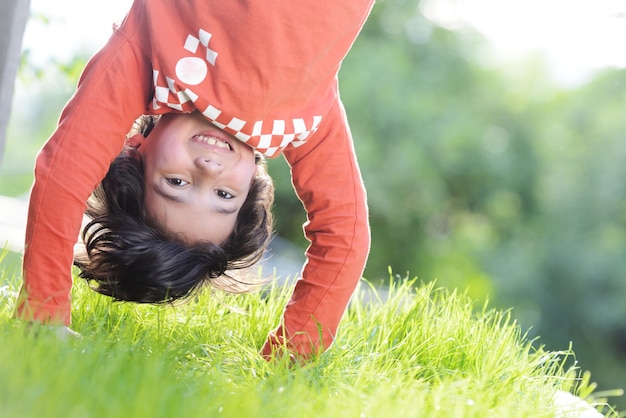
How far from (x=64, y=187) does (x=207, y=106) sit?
22 centimetres

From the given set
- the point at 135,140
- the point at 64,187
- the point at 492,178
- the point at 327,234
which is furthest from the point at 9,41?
the point at 492,178

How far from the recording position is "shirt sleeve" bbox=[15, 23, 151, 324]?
94 centimetres

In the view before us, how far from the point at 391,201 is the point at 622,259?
2.13m

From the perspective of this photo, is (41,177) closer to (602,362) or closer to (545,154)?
(602,362)

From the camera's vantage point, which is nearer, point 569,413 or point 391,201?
point 569,413

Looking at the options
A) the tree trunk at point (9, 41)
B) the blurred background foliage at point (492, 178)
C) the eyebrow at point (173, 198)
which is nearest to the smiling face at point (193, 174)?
the eyebrow at point (173, 198)

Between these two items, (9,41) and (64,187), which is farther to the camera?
(9,41)

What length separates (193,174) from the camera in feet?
3.49

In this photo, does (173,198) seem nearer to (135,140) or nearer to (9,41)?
(135,140)

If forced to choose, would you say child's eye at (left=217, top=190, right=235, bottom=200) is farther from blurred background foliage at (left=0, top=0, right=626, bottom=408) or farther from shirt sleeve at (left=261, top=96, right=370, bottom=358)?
blurred background foliage at (left=0, top=0, right=626, bottom=408)

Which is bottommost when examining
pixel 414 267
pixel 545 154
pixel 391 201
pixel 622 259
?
pixel 414 267

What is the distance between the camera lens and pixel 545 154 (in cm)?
800

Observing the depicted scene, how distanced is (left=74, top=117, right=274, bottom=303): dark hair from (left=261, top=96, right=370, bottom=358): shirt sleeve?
10 centimetres

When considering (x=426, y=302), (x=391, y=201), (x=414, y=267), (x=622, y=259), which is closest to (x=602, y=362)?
(x=622, y=259)
